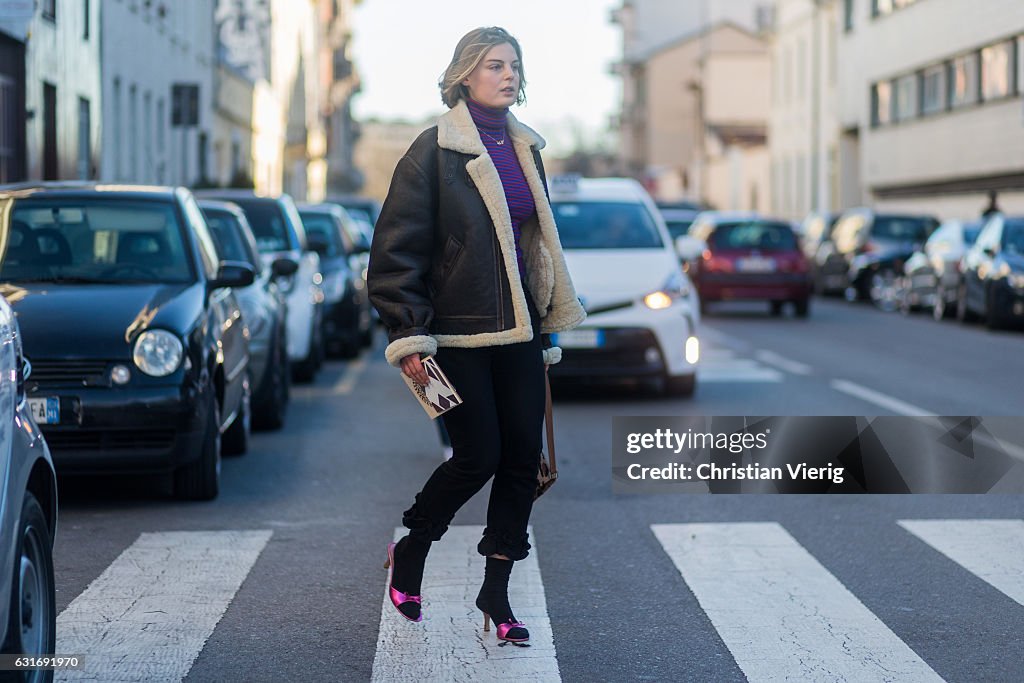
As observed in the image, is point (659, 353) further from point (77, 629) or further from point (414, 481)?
point (77, 629)

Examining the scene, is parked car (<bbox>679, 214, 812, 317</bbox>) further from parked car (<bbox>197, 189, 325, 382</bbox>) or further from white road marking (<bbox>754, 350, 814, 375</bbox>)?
parked car (<bbox>197, 189, 325, 382</bbox>)

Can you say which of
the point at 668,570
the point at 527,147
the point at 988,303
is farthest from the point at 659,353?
the point at 988,303

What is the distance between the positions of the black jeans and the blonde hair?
68cm

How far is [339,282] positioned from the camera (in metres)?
18.8

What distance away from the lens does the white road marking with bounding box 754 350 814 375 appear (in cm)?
1720

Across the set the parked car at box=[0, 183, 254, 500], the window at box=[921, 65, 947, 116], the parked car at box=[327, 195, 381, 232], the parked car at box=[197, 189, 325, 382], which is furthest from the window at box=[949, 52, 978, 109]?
the parked car at box=[0, 183, 254, 500]

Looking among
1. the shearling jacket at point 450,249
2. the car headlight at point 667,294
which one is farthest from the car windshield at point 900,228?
the shearling jacket at point 450,249

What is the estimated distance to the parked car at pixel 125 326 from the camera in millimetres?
8609

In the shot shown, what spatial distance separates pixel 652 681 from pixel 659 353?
346 inches

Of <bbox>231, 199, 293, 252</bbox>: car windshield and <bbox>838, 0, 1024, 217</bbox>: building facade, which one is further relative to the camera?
<bbox>838, 0, 1024, 217</bbox>: building facade

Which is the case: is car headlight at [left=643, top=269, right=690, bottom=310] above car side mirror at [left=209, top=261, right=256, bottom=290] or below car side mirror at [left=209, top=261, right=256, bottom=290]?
below

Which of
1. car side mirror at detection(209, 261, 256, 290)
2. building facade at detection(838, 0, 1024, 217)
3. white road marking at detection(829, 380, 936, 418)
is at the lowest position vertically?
white road marking at detection(829, 380, 936, 418)

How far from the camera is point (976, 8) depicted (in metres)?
41.8

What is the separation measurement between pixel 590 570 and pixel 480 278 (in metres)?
1.99
